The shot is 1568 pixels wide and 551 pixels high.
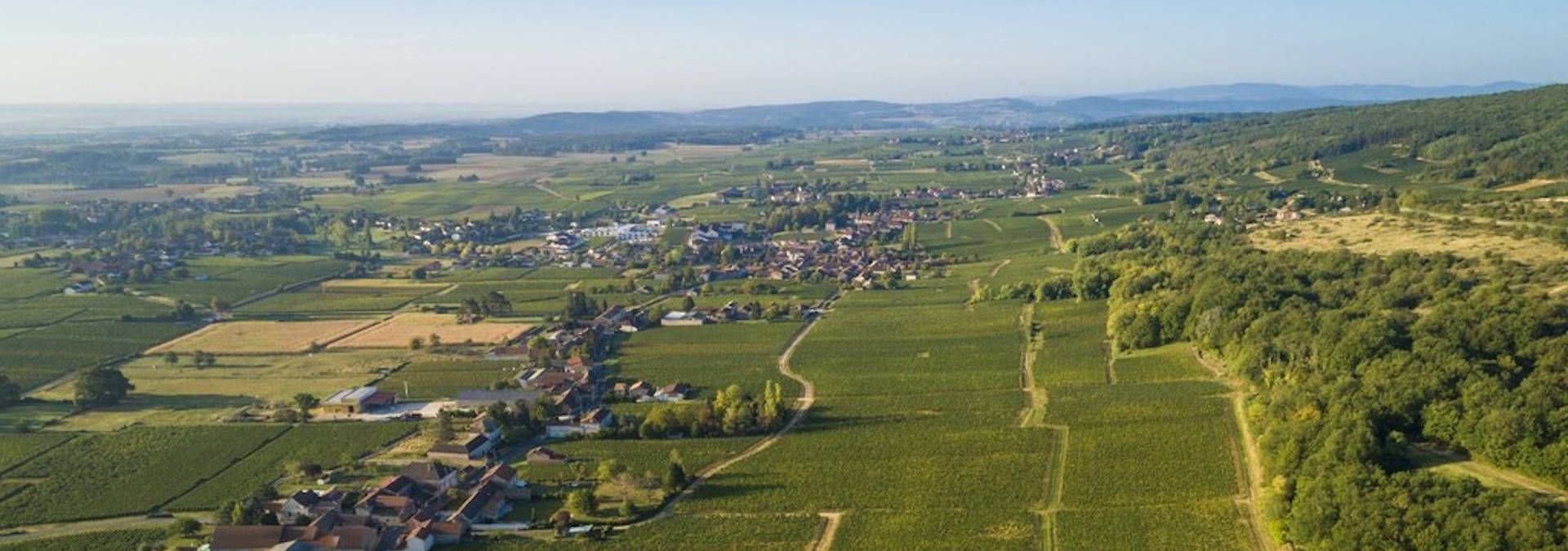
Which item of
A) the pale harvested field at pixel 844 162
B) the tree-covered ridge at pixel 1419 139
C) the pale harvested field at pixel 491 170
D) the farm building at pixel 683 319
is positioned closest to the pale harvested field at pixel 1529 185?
the tree-covered ridge at pixel 1419 139

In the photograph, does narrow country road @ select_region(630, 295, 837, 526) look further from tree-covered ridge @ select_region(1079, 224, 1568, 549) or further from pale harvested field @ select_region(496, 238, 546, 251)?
pale harvested field @ select_region(496, 238, 546, 251)

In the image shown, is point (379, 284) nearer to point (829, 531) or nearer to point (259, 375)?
point (259, 375)

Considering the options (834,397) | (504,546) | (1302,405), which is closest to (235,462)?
(504,546)

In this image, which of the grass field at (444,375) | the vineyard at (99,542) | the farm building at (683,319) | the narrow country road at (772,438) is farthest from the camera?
the farm building at (683,319)

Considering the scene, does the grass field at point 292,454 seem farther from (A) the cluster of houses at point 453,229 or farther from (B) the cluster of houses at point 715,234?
(A) the cluster of houses at point 453,229

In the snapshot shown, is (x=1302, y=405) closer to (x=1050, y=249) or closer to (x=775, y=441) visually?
(x=775, y=441)

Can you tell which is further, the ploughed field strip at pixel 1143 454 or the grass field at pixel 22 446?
the grass field at pixel 22 446
